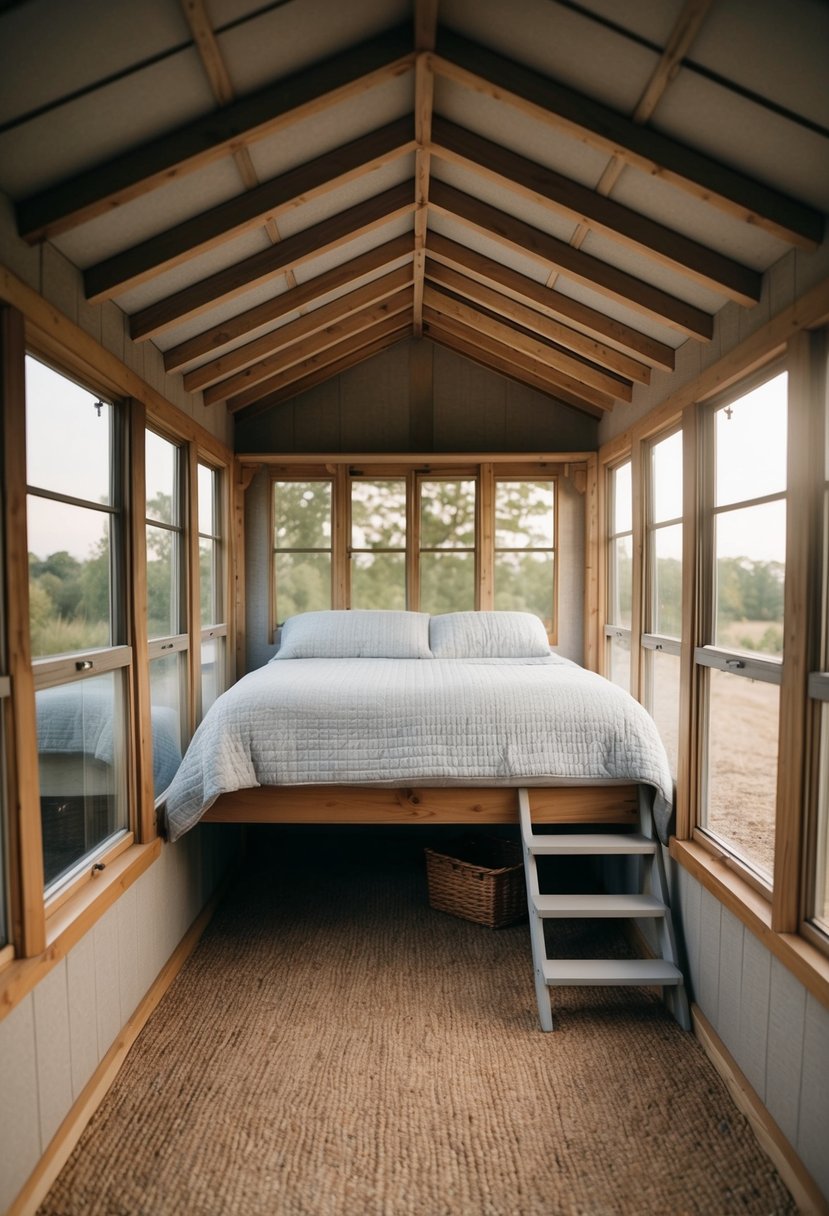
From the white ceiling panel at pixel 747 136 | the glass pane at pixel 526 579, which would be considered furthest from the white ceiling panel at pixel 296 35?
the glass pane at pixel 526 579

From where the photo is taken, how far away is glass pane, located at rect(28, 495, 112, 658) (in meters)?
1.85

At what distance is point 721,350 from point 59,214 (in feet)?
6.62

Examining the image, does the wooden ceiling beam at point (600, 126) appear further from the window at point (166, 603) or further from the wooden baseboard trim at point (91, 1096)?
the wooden baseboard trim at point (91, 1096)

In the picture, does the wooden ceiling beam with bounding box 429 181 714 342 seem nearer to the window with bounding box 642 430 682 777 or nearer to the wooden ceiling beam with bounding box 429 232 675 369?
the wooden ceiling beam with bounding box 429 232 675 369

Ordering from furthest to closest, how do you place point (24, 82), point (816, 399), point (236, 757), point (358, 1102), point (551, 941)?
point (551, 941) → point (236, 757) → point (358, 1102) → point (816, 399) → point (24, 82)

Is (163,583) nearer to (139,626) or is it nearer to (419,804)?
(139,626)

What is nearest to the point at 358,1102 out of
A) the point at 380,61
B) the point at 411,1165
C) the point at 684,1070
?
the point at 411,1165

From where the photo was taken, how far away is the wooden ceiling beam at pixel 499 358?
13.3 ft

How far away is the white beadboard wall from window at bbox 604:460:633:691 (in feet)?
7.70


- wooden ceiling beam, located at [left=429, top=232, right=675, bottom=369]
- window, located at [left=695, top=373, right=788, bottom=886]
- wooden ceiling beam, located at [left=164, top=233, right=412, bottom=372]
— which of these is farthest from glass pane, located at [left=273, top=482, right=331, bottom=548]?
window, located at [left=695, top=373, right=788, bottom=886]

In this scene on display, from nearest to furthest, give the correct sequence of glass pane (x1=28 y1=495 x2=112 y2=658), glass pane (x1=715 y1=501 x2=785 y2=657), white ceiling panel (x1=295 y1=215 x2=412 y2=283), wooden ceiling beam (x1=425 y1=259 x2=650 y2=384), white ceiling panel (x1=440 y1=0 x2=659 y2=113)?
white ceiling panel (x1=440 y1=0 x2=659 y2=113) < glass pane (x1=28 y1=495 x2=112 y2=658) < glass pane (x1=715 y1=501 x2=785 y2=657) < white ceiling panel (x1=295 y1=215 x2=412 y2=283) < wooden ceiling beam (x1=425 y1=259 x2=650 y2=384)

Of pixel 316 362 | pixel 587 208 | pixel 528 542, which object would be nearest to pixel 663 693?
pixel 528 542

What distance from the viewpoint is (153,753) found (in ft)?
8.70

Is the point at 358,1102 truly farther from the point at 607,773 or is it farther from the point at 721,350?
the point at 721,350
